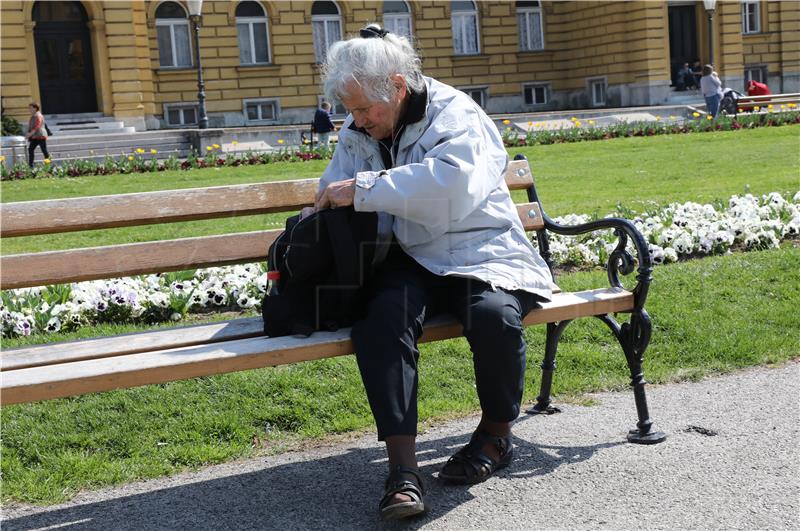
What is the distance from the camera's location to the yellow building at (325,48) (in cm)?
2733

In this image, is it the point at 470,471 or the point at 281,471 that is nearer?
the point at 470,471

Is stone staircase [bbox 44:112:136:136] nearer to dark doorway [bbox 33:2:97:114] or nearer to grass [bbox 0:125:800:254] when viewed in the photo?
dark doorway [bbox 33:2:97:114]

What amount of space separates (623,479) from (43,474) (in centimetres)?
217

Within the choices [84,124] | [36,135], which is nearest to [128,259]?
[36,135]

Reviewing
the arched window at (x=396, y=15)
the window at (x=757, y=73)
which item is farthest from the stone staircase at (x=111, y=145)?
the window at (x=757, y=73)

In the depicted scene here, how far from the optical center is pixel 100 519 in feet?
11.1

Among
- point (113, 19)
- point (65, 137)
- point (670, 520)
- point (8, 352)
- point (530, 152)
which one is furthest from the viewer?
point (113, 19)

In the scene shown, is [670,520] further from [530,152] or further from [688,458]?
[530,152]

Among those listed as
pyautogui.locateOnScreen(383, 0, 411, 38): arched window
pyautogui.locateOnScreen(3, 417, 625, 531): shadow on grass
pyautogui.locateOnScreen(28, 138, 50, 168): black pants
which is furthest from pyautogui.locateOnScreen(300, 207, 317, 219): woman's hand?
pyautogui.locateOnScreen(383, 0, 411, 38): arched window

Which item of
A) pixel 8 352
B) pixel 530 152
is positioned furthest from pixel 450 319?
pixel 530 152

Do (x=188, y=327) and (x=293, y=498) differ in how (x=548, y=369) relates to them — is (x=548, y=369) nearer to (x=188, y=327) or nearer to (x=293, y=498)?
(x=293, y=498)

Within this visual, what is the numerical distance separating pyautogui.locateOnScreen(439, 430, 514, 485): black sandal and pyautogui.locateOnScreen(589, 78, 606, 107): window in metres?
31.7

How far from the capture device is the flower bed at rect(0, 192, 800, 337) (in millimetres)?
5645

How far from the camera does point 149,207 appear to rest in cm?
397
